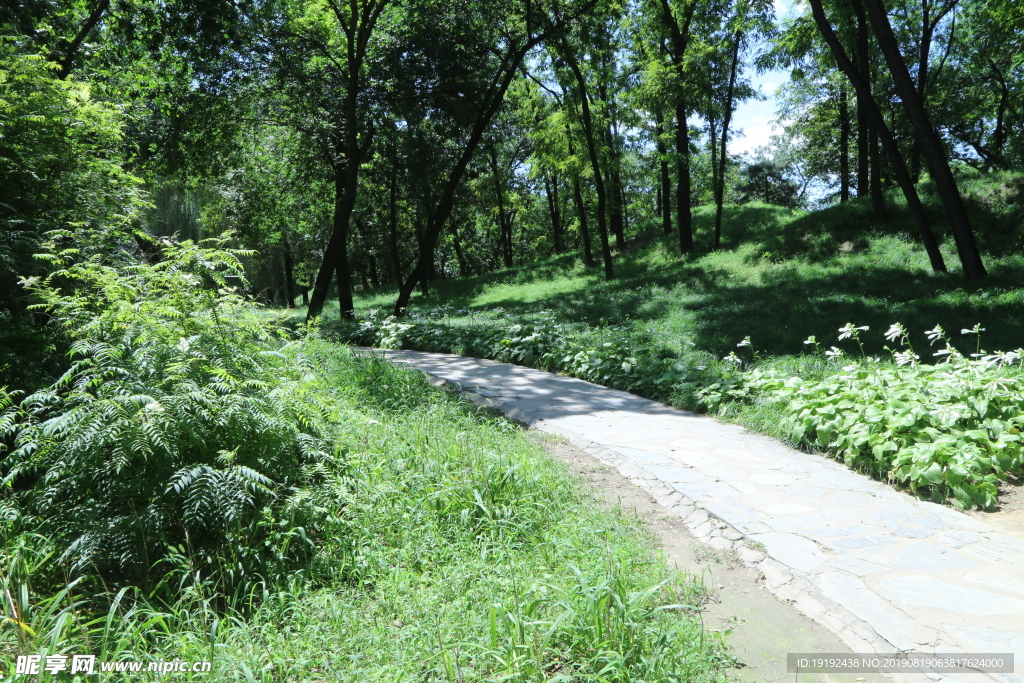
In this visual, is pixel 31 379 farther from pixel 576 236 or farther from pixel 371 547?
pixel 576 236

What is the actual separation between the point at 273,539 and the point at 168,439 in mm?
803

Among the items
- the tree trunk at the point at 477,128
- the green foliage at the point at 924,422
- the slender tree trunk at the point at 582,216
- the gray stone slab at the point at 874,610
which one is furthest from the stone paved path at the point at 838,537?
the slender tree trunk at the point at 582,216

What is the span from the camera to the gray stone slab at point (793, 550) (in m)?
3.38

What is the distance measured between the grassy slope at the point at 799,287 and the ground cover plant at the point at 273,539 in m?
5.70

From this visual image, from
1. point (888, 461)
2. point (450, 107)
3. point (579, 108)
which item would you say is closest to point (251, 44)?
point (450, 107)

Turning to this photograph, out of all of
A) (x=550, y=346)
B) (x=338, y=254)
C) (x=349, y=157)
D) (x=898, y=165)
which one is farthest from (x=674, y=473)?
(x=338, y=254)

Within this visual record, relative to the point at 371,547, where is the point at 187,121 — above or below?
above

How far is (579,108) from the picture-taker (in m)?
21.6

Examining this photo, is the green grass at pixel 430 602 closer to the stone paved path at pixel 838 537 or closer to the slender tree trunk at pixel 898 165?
the stone paved path at pixel 838 537

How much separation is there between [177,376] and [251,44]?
1320 cm

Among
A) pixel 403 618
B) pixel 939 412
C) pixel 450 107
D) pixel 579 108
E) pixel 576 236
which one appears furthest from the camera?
pixel 576 236

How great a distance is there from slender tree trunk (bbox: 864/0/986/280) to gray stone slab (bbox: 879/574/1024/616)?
369 inches

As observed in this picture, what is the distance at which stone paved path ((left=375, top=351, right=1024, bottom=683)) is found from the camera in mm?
2824

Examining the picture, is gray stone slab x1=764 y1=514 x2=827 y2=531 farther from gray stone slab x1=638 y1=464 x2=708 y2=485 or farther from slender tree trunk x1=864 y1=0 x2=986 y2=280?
slender tree trunk x1=864 y1=0 x2=986 y2=280
